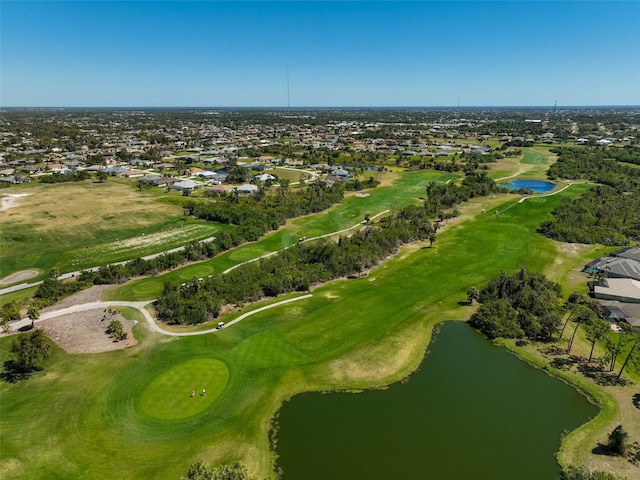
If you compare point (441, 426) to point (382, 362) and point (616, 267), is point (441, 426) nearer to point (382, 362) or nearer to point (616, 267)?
point (382, 362)

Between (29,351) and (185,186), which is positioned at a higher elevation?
(185,186)

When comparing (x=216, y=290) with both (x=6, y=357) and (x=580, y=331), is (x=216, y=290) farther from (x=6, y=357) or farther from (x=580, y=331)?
(x=580, y=331)

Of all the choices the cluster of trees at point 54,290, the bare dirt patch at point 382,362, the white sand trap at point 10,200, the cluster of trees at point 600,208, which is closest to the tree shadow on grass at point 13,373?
the cluster of trees at point 54,290

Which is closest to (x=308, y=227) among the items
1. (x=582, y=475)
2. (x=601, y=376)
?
(x=601, y=376)

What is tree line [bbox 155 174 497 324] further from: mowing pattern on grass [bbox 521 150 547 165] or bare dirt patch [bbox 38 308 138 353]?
mowing pattern on grass [bbox 521 150 547 165]

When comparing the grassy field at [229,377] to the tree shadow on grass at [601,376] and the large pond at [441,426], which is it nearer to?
the large pond at [441,426]

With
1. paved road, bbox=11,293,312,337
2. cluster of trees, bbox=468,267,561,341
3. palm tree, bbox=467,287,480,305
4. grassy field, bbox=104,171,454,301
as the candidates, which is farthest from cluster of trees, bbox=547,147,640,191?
paved road, bbox=11,293,312,337

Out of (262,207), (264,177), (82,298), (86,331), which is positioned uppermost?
(264,177)

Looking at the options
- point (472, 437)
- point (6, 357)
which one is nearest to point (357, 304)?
point (472, 437)
